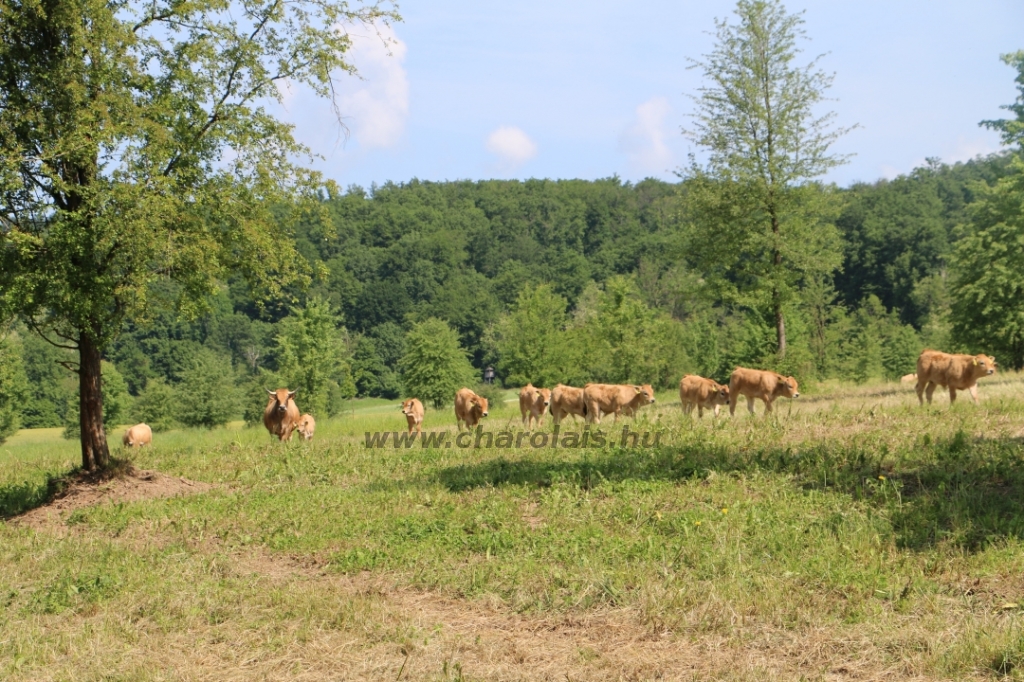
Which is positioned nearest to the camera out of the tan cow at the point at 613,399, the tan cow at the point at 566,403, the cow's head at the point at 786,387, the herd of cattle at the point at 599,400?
the herd of cattle at the point at 599,400

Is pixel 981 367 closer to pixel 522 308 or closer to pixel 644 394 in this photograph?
pixel 644 394

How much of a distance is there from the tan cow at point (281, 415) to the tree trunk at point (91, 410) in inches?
246

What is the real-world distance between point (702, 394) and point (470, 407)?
6273mm

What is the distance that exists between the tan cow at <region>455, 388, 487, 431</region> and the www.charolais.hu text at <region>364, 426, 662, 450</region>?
2.80 metres

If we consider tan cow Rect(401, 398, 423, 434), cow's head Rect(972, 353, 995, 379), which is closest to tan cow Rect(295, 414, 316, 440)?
tan cow Rect(401, 398, 423, 434)

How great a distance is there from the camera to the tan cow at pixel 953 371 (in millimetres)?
17312

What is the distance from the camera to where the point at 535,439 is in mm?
16766

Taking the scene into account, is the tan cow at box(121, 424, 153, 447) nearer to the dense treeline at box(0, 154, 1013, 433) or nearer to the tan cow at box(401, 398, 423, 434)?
the dense treeline at box(0, 154, 1013, 433)

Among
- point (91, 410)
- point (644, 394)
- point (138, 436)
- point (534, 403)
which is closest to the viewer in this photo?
point (91, 410)

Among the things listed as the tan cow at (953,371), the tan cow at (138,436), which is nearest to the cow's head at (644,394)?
the tan cow at (953,371)

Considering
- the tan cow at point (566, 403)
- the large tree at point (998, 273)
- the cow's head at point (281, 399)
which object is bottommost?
the tan cow at point (566, 403)

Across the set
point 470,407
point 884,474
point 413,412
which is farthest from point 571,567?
point 413,412

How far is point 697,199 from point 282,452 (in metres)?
18.4

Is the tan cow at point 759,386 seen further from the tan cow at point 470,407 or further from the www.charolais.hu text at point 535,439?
the www.charolais.hu text at point 535,439
